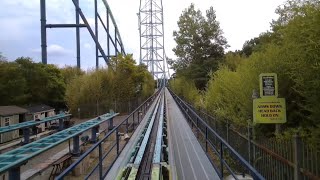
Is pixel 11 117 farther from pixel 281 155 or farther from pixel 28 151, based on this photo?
pixel 281 155

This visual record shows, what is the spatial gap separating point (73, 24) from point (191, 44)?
20.2m

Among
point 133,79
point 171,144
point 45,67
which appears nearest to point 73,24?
point 45,67

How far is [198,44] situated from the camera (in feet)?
104

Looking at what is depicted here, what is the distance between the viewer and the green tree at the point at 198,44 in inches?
1214

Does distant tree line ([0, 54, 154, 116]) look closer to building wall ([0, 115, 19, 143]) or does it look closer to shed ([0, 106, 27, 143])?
shed ([0, 106, 27, 143])

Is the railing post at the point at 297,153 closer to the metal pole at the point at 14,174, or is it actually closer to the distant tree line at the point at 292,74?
the distant tree line at the point at 292,74

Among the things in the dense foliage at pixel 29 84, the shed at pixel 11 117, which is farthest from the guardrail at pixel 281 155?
the dense foliage at pixel 29 84

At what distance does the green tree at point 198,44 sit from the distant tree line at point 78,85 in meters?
6.50

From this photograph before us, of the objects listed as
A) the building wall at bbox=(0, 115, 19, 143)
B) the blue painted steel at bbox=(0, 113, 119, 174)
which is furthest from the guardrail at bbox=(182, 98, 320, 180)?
the building wall at bbox=(0, 115, 19, 143)

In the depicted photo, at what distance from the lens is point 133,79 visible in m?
38.7

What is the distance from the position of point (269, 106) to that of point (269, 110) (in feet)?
0.27

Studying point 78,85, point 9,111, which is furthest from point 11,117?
point 78,85

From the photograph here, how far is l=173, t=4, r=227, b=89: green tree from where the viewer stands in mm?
30844

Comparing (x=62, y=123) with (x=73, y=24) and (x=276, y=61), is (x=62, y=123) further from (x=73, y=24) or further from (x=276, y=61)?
(x=73, y=24)
